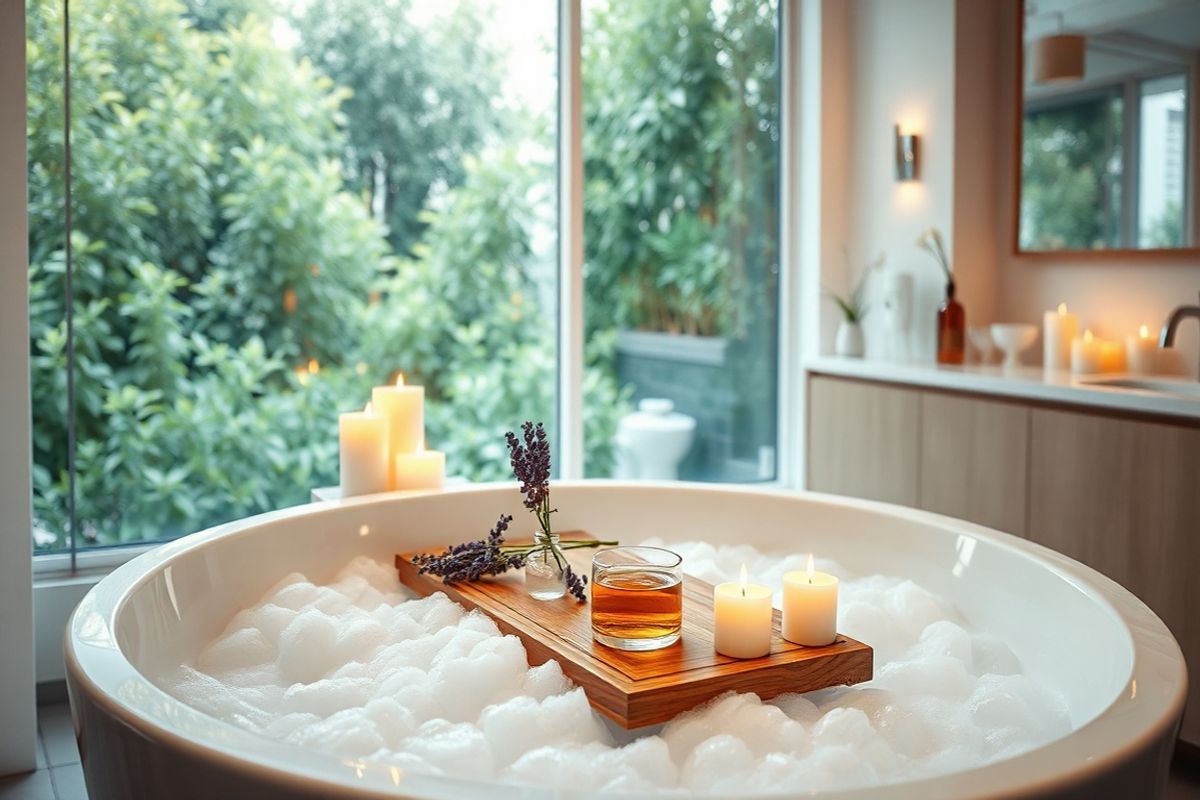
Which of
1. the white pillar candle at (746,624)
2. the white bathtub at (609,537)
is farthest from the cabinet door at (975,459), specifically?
the white pillar candle at (746,624)

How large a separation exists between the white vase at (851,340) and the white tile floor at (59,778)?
65.8 inches

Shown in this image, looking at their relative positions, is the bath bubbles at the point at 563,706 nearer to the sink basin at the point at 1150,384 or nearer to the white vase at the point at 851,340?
the sink basin at the point at 1150,384

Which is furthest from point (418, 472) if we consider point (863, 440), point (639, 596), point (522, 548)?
Answer: point (863, 440)

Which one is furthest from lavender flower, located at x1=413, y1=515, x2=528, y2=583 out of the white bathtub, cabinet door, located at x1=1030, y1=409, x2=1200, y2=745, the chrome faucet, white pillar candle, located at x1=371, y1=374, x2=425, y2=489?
the chrome faucet

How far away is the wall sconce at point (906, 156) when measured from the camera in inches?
142

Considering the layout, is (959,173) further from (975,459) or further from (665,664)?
(665,664)

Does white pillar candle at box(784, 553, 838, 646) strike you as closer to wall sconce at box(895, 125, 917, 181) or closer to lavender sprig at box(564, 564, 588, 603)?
lavender sprig at box(564, 564, 588, 603)

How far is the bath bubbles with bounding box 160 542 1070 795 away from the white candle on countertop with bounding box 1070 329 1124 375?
130cm

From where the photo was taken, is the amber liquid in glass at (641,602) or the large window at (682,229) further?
the large window at (682,229)

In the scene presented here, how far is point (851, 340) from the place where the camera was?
12.3 feet

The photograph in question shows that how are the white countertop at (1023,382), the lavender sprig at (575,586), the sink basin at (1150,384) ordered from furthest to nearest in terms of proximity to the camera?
the sink basin at (1150,384) → the white countertop at (1023,382) → the lavender sprig at (575,586)

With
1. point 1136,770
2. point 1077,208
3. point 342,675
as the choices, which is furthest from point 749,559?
point 1077,208

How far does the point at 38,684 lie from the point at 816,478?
92.5 inches

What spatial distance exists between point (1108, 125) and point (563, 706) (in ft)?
8.35
